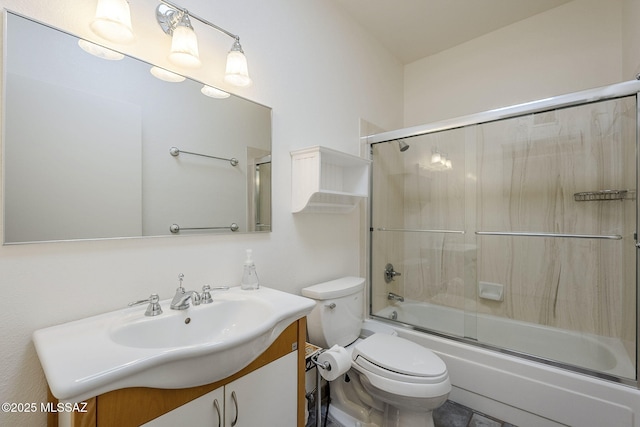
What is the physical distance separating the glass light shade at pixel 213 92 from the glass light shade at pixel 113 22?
295 millimetres

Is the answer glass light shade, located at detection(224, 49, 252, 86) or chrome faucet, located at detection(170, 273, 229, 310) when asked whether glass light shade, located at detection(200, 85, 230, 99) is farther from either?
chrome faucet, located at detection(170, 273, 229, 310)

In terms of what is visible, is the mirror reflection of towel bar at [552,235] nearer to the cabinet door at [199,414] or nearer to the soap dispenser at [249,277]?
the soap dispenser at [249,277]

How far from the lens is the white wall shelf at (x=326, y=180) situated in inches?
58.1

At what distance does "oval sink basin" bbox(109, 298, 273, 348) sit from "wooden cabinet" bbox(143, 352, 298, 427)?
160 mm

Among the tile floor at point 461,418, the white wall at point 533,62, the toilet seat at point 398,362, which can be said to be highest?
the white wall at point 533,62

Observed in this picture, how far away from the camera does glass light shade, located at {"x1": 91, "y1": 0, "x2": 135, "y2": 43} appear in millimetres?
840

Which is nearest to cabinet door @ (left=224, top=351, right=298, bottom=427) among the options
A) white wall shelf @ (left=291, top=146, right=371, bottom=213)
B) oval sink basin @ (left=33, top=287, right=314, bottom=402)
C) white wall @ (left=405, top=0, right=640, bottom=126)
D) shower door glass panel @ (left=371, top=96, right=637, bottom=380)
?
oval sink basin @ (left=33, top=287, right=314, bottom=402)

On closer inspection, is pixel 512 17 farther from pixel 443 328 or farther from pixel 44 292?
pixel 44 292

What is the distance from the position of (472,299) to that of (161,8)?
2.46m

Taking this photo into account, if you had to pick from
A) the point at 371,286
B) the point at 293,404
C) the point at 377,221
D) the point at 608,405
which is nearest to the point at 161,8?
the point at 293,404

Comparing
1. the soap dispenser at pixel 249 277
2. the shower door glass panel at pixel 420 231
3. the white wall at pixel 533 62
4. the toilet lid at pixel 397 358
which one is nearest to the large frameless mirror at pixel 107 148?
the soap dispenser at pixel 249 277

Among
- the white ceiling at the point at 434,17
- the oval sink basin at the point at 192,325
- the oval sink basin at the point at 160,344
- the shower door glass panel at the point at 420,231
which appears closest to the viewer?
the oval sink basin at the point at 160,344

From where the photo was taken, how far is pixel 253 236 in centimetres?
136

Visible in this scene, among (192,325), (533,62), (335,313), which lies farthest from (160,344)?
(533,62)
